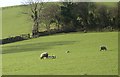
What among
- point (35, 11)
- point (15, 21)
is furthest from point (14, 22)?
point (35, 11)

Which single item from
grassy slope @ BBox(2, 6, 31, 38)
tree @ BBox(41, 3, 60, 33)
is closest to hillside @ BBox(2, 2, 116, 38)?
grassy slope @ BBox(2, 6, 31, 38)

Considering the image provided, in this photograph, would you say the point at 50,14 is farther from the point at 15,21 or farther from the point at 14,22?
the point at 15,21

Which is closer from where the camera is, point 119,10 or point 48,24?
point 119,10

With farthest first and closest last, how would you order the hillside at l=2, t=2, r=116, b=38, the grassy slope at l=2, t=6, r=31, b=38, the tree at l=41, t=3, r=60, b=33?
the grassy slope at l=2, t=6, r=31, b=38
the hillside at l=2, t=2, r=116, b=38
the tree at l=41, t=3, r=60, b=33

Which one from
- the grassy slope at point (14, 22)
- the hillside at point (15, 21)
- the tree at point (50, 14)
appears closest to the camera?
the tree at point (50, 14)

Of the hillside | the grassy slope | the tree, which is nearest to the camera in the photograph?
the tree

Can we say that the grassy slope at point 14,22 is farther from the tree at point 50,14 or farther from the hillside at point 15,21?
the tree at point 50,14

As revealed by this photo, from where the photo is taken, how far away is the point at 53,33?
3314 inches

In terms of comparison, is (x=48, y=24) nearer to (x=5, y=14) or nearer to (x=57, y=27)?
(x=57, y=27)

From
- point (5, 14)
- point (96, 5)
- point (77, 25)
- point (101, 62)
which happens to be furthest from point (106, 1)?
point (101, 62)

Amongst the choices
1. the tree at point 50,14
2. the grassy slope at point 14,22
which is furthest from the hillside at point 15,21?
the tree at point 50,14

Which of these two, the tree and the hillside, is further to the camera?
the hillside

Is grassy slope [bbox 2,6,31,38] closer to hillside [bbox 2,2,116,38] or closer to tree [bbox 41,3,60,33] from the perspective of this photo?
hillside [bbox 2,2,116,38]

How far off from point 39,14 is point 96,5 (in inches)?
655
